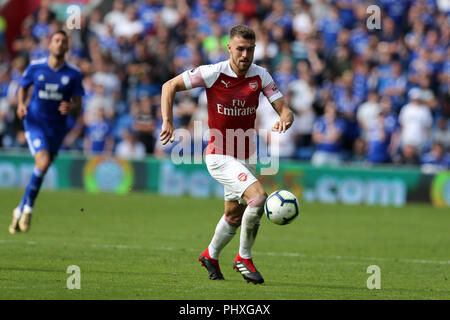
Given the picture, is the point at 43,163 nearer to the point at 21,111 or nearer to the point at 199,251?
the point at 21,111

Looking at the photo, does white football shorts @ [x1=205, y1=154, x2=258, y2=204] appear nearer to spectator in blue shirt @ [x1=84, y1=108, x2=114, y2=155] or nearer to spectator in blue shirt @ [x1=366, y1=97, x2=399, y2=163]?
spectator in blue shirt @ [x1=366, y1=97, x2=399, y2=163]

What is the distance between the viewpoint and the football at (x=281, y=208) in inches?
358

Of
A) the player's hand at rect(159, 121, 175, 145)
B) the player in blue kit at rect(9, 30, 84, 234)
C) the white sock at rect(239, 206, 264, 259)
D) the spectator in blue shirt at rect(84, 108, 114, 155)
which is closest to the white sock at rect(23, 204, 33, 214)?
the player in blue kit at rect(9, 30, 84, 234)

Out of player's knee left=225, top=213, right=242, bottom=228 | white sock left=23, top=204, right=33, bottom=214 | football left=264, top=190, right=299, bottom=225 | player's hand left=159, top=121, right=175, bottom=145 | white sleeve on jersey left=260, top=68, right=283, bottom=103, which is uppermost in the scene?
white sleeve on jersey left=260, top=68, right=283, bottom=103

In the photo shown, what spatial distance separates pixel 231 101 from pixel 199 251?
3.43m

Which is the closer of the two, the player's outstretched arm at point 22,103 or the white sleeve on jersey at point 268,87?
the white sleeve on jersey at point 268,87

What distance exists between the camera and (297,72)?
2338cm

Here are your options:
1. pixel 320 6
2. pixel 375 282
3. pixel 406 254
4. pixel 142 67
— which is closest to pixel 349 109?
pixel 320 6

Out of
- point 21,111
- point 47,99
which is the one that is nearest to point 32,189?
point 21,111

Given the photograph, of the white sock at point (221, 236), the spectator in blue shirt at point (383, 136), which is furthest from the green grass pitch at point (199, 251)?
the spectator in blue shirt at point (383, 136)

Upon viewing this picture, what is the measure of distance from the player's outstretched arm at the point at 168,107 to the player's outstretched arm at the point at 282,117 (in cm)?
109

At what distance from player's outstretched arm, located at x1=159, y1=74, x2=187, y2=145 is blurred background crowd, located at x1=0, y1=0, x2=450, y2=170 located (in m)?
12.5

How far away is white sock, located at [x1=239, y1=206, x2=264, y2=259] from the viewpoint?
9.30 metres

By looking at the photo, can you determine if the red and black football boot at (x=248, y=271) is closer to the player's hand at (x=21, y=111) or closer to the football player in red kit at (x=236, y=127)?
the football player in red kit at (x=236, y=127)
